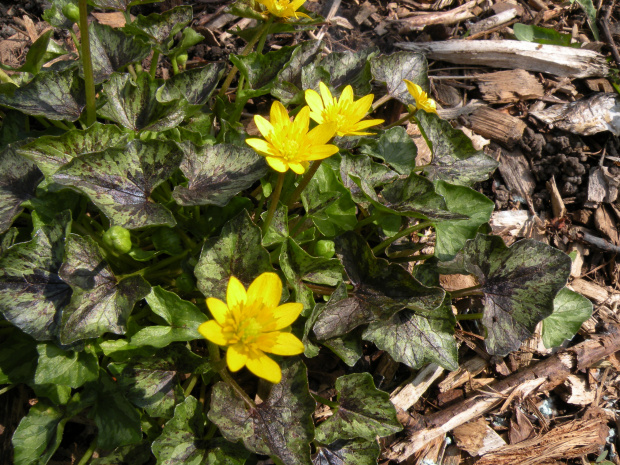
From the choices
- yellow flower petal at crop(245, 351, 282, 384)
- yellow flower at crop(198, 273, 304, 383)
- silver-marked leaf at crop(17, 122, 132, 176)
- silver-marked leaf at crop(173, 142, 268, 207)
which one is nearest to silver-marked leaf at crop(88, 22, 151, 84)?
silver-marked leaf at crop(17, 122, 132, 176)

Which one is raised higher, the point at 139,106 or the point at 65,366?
the point at 139,106

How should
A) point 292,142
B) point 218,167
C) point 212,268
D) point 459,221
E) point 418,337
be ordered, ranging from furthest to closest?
point 459,221 < point 418,337 < point 218,167 < point 212,268 < point 292,142

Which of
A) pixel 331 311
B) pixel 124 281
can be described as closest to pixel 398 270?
pixel 331 311

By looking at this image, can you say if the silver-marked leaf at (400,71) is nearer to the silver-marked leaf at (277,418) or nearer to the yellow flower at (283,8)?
the yellow flower at (283,8)

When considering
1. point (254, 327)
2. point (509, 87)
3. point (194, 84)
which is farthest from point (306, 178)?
point (509, 87)

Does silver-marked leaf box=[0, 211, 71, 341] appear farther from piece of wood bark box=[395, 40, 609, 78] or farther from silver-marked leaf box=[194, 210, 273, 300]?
piece of wood bark box=[395, 40, 609, 78]

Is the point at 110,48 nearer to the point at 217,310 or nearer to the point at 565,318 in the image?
the point at 217,310
